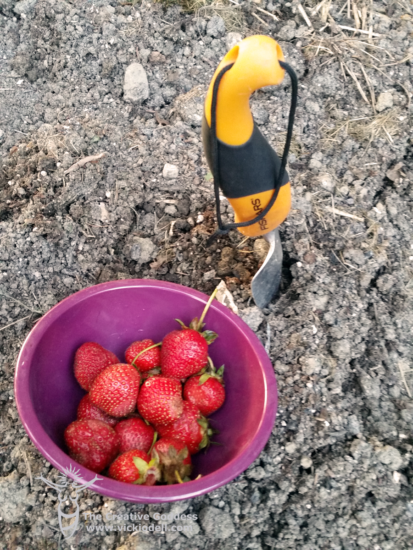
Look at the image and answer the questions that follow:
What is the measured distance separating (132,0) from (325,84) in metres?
0.93

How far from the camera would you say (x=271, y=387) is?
3.77 feet

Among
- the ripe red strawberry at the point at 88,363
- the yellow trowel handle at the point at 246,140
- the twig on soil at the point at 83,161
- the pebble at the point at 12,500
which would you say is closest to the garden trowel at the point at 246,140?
the yellow trowel handle at the point at 246,140

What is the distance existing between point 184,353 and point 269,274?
15.6 inches

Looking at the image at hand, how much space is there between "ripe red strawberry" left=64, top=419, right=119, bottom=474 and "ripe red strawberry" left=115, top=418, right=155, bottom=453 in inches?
0.7

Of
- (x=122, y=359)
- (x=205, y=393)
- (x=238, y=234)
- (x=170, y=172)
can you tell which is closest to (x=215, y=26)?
(x=170, y=172)

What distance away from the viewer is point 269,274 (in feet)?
4.72

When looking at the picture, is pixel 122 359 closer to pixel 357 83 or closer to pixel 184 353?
pixel 184 353

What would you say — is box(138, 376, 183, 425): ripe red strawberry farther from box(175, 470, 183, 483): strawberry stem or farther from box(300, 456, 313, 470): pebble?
box(300, 456, 313, 470): pebble

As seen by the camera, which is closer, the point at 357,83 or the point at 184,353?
the point at 184,353

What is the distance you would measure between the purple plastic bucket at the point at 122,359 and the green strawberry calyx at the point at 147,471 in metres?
0.06

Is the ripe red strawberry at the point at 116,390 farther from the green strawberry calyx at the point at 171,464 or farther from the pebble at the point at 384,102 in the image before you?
the pebble at the point at 384,102

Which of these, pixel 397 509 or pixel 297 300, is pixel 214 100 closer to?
pixel 297 300

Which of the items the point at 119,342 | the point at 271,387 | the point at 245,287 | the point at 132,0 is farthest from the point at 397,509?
the point at 132,0

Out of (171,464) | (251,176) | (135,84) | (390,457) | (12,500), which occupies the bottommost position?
(12,500)
